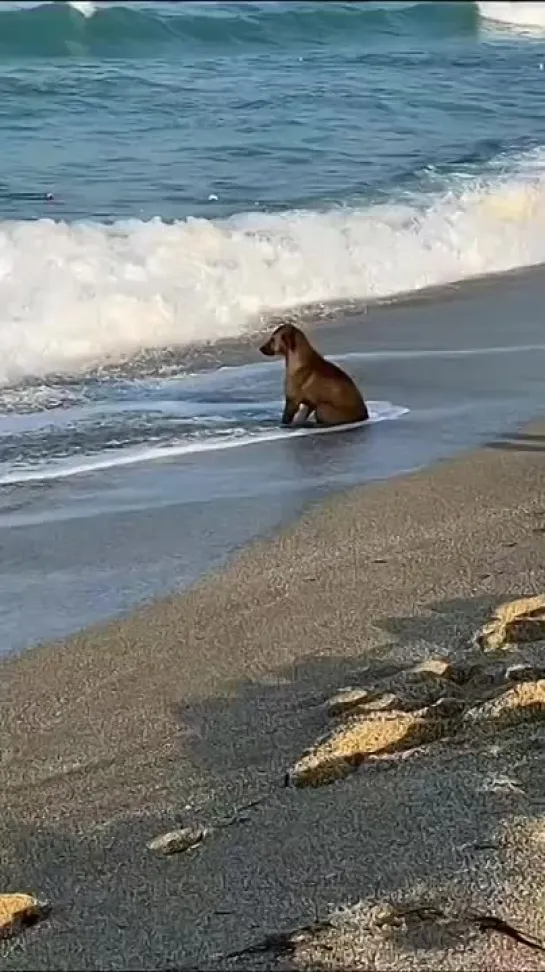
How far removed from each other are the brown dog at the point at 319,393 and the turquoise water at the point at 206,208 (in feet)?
0.72

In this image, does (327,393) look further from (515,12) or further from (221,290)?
(515,12)

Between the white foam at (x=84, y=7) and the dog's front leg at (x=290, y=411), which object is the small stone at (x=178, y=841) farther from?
the white foam at (x=84, y=7)

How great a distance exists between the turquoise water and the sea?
0.03 metres

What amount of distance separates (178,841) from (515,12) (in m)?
31.5

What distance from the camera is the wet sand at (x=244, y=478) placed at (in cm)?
485

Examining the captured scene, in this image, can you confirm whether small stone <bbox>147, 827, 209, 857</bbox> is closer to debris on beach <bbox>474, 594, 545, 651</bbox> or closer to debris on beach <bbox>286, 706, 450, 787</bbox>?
debris on beach <bbox>286, 706, 450, 787</bbox>

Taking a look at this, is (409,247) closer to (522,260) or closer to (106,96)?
(522,260)

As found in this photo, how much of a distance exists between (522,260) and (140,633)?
312 inches

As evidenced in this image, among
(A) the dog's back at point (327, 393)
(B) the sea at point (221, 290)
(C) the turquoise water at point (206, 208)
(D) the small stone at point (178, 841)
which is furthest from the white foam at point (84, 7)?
(D) the small stone at point (178, 841)

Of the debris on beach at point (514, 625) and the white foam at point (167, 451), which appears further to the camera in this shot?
the white foam at point (167, 451)

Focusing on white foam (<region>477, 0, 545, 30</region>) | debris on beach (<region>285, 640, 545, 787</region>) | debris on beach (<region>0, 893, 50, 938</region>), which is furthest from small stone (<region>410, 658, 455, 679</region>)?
white foam (<region>477, 0, 545, 30</region>)

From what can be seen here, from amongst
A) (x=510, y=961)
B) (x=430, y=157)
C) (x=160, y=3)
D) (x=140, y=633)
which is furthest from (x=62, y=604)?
(x=160, y=3)

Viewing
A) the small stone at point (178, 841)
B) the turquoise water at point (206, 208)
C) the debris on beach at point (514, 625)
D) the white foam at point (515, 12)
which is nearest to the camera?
the small stone at point (178, 841)

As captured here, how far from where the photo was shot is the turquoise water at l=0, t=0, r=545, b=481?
25.4 feet
